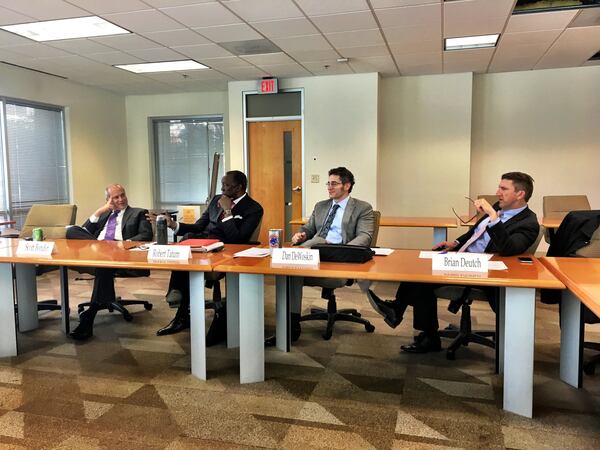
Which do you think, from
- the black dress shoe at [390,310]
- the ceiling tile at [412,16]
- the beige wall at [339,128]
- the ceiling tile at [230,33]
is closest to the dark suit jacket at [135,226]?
the ceiling tile at [230,33]

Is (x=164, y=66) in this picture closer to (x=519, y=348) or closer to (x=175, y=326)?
(x=175, y=326)

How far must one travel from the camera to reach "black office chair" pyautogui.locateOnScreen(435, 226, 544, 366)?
2.98 metres

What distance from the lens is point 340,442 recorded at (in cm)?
213

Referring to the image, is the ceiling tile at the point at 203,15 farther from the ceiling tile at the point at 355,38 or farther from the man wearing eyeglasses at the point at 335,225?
the man wearing eyeglasses at the point at 335,225

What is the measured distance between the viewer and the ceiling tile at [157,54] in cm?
533

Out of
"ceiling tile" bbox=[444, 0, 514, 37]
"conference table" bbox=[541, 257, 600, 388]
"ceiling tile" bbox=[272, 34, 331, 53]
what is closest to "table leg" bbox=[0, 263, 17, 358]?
"conference table" bbox=[541, 257, 600, 388]

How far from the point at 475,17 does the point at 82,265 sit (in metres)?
3.78

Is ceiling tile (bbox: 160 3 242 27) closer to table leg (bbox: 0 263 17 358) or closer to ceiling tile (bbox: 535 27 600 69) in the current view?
table leg (bbox: 0 263 17 358)

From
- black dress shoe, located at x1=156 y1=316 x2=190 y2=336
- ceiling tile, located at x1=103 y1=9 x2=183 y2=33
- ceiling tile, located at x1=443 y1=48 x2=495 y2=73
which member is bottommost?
black dress shoe, located at x1=156 y1=316 x2=190 y2=336

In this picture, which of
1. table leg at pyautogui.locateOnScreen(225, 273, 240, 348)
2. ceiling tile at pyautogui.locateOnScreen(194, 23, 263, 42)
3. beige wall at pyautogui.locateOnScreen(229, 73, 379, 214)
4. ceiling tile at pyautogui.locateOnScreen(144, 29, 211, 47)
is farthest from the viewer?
beige wall at pyautogui.locateOnScreen(229, 73, 379, 214)

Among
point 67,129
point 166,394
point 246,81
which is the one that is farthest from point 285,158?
point 166,394

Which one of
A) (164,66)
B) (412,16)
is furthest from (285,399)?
(164,66)

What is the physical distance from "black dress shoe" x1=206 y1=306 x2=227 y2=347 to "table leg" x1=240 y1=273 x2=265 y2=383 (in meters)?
0.72

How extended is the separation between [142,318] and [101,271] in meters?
0.63
